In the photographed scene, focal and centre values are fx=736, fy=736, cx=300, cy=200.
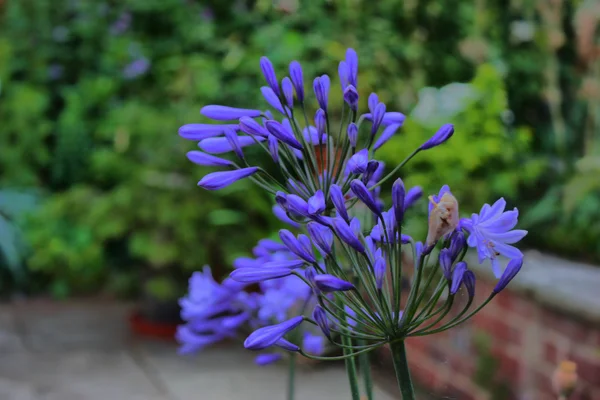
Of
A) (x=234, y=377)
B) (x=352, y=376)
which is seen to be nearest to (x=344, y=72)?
(x=352, y=376)

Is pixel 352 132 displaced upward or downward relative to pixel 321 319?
upward

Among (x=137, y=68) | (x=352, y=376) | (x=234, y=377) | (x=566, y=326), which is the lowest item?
(x=234, y=377)

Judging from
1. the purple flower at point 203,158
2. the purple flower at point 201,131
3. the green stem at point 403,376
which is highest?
the purple flower at point 201,131

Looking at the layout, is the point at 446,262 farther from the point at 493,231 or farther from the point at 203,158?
the point at 203,158

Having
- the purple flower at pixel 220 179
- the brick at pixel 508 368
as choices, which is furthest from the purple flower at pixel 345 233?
the brick at pixel 508 368

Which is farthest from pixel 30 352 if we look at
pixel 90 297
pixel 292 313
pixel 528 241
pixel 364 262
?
pixel 364 262

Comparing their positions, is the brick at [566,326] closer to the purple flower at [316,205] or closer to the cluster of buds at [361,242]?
the cluster of buds at [361,242]

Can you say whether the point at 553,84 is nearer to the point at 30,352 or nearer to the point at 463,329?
the point at 463,329
